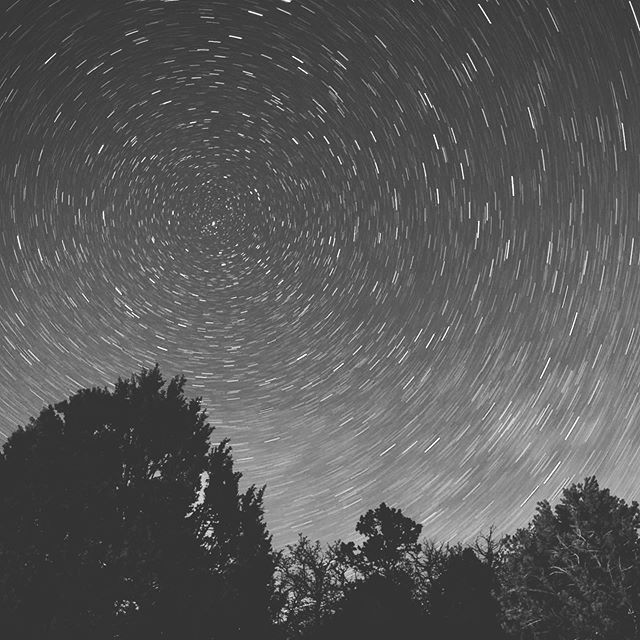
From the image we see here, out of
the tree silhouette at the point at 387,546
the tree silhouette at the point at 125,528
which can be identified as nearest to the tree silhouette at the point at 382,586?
the tree silhouette at the point at 387,546

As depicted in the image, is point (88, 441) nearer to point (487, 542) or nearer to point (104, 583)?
point (104, 583)

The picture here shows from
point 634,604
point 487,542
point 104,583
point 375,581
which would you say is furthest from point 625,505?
point 104,583

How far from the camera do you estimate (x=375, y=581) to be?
20531mm

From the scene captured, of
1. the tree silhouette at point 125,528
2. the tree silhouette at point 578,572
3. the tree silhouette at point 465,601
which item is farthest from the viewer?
the tree silhouette at point 465,601

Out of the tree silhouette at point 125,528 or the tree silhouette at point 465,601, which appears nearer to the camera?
the tree silhouette at point 125,528

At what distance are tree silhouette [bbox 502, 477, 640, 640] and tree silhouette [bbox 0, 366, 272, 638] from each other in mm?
14030

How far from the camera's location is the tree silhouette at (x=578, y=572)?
14883 mm

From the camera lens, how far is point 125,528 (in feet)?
25.4

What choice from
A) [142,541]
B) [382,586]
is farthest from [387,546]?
[142,541]

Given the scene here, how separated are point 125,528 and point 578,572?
18.8 meters

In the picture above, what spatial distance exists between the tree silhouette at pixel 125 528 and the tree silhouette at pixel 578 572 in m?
14.0

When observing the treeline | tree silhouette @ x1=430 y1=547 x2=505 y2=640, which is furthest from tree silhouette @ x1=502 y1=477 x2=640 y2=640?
tree silhouette @ x1=430 y1=547 x2=505 y2=640

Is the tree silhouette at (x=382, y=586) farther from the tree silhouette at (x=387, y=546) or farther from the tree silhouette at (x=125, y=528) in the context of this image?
the tree silhouette at (x=125, y=528)

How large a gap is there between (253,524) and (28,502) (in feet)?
16.7
